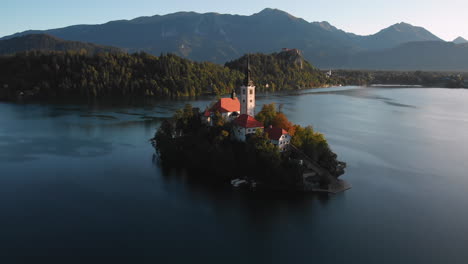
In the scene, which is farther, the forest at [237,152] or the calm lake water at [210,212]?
the forest at [237,152]

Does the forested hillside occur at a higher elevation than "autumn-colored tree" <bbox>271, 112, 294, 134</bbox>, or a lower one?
higher

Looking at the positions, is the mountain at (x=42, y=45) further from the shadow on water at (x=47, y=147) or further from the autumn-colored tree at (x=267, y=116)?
the autumn-colored tree at (x=267, y=116)

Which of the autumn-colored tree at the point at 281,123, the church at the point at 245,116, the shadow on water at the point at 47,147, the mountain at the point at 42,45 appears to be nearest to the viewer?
the church at the point at 245,116

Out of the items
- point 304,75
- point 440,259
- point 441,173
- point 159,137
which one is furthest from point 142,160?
point 304,75

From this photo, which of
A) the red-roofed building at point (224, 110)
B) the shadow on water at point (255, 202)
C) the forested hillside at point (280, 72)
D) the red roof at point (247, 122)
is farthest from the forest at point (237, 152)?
the forested hillside at point (280, 72)

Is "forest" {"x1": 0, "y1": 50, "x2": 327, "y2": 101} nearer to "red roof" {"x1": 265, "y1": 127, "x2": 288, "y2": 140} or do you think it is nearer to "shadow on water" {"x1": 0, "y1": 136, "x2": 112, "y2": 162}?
"shadow on water" {"x1": 0, "y1": 136, "x2": 112, "y2": 162}

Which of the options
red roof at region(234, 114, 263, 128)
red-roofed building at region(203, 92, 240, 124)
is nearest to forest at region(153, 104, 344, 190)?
red-roofed building at region(203, 92, 240, 124)

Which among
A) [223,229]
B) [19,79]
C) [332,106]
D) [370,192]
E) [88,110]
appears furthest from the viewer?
[19,79]

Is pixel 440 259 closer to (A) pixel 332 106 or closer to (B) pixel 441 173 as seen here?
(B) pixel 441 173
